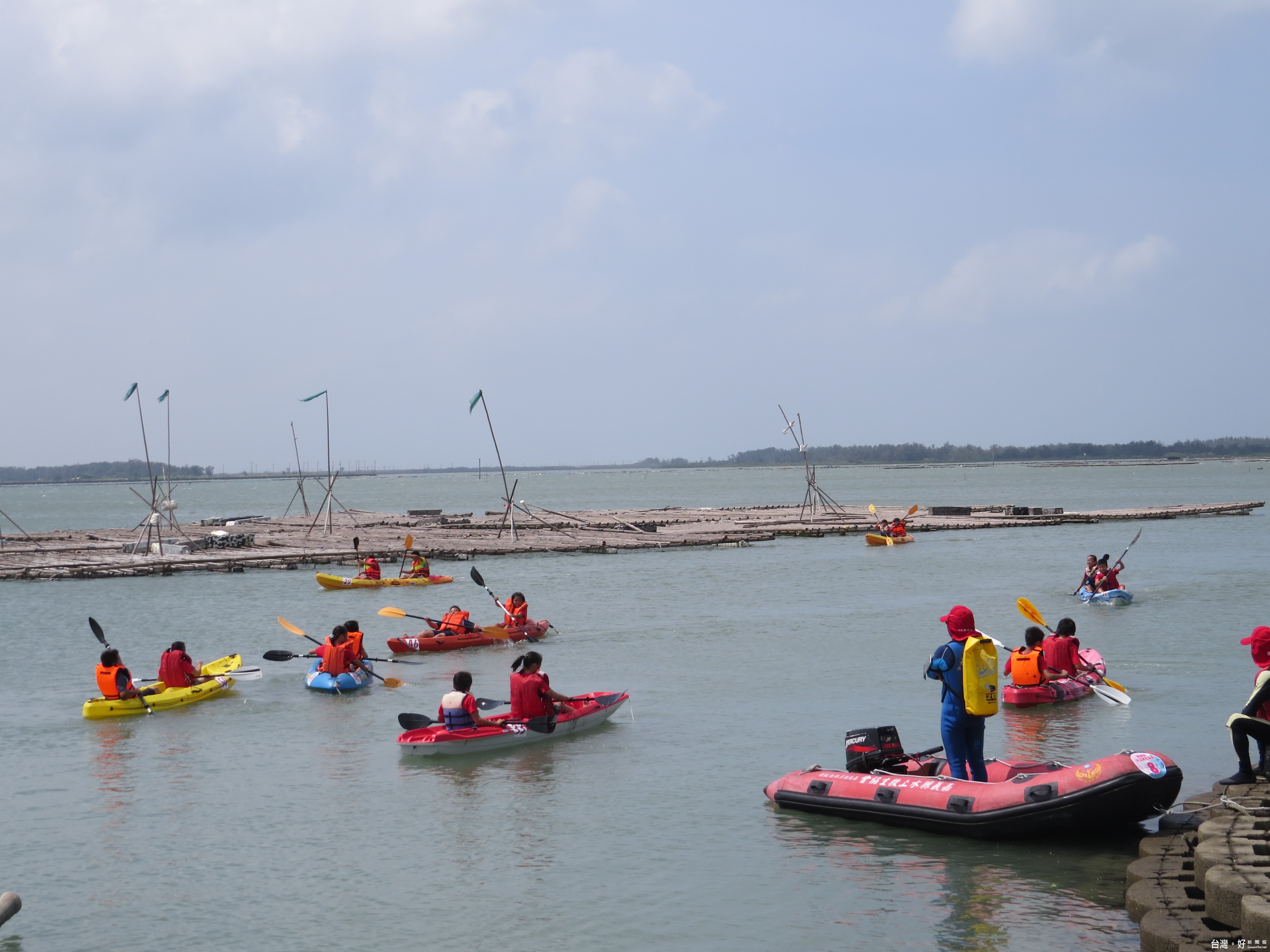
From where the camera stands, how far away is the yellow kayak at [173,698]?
773 inches

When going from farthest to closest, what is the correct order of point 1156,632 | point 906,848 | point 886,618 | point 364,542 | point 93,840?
point 364,542 < point 886,618 < point 1156,632 < point 93,840 < point 906,848

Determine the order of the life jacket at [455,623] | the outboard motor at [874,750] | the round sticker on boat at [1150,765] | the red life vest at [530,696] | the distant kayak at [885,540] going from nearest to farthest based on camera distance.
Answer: the round sticker on boat at [1150,765] < the outboard motor at [874,750] < the red life vest at [530,696] < the life jacket at [455,623] < the distant kayak at [885,540]

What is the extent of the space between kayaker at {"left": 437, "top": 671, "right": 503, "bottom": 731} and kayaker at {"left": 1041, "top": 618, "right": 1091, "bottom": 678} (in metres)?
9.66

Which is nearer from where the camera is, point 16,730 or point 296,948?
point 296,948

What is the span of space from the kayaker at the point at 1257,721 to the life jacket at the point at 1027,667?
252 inches

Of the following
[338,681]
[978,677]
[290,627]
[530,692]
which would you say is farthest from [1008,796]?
[290,627]

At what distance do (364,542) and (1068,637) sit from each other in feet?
155

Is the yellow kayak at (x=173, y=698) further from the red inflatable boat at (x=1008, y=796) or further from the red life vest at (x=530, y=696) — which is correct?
the red inflatable boat at (x=1008, y=796)

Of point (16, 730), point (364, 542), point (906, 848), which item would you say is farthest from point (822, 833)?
point (364, 542)

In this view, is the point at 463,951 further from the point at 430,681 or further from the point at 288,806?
the point at 430,681

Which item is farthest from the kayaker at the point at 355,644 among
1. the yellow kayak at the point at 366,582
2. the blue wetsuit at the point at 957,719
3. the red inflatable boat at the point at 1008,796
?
the yellow kayak at the point at 366,582

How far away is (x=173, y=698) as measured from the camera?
20.5 meters

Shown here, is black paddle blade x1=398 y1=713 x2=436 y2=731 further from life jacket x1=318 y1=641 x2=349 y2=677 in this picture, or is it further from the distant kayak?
the distant kayak

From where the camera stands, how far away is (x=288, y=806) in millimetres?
14367
